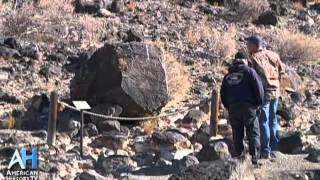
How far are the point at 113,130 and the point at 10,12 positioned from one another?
501 inches

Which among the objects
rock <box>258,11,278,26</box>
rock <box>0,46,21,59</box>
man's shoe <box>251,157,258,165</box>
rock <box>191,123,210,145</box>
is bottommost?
man's shoe <box>251,157,258,165</box>

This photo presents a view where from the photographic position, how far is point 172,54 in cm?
2230

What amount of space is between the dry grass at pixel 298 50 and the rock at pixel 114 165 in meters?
12.2

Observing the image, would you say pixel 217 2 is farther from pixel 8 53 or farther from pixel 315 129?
pixel 315 129

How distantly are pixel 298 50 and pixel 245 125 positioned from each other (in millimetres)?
12918

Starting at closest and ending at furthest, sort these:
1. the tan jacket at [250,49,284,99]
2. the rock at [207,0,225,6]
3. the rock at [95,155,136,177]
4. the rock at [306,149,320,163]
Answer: the tan jacket at [250,49,284,99]
the rock at [95,155,136,177]
the rock at [306,149,320,163]
the rock at [207,0,225,6]

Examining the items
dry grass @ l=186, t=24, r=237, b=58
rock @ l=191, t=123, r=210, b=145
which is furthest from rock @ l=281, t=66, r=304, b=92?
rock @ l=191, t=123, r=210, b=145

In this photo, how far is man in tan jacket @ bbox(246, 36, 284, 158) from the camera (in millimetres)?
11252

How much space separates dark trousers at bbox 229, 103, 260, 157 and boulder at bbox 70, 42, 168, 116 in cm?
388

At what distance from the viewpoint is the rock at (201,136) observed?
13.9m

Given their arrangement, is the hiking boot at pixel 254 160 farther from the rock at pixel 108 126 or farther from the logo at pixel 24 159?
the rock at pixel 108 126

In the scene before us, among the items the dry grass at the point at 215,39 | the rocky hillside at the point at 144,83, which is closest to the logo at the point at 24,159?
the rocky hillside at the point at 144,83

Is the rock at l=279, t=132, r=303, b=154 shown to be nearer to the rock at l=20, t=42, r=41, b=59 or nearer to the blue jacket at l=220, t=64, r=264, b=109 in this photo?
the blue jacket at l=220, t=64, r=264, b=109

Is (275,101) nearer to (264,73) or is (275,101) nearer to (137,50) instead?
(264,73)
